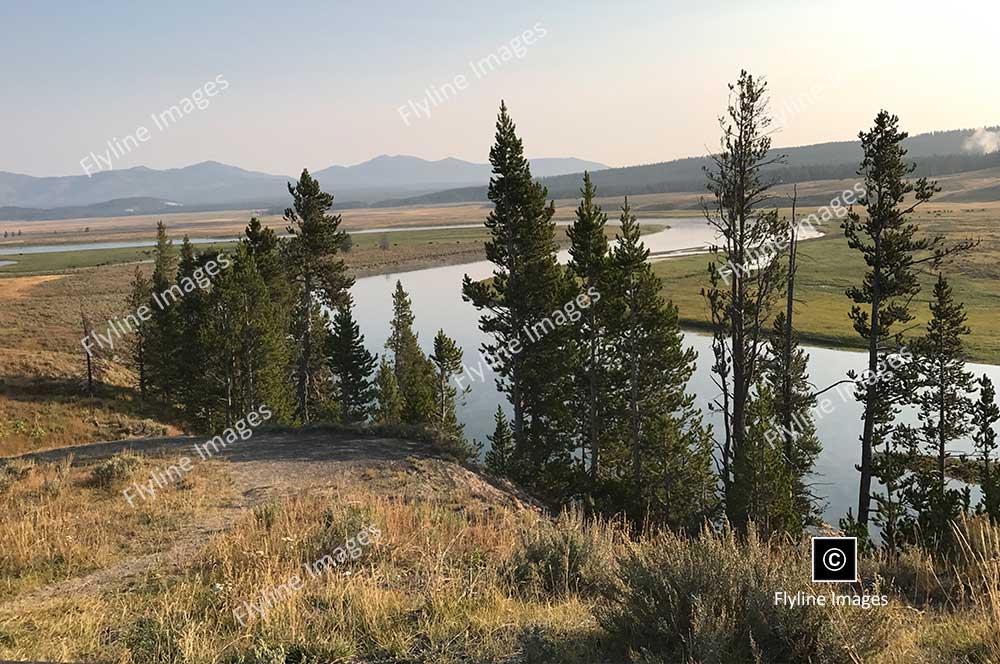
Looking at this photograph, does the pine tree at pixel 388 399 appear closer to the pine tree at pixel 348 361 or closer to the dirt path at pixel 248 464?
the pine tree at pixel 348 361

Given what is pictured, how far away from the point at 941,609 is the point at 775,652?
3939 mm

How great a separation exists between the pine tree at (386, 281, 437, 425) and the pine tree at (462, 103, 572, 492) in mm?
6878

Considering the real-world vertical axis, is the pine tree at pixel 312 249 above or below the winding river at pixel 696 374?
above

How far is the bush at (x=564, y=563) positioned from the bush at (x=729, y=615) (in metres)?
1.36

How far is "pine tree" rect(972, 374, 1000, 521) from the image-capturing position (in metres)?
19.9

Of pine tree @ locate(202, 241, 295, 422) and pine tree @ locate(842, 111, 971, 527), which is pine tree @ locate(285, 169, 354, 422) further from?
pine tree @ locate(842, 111, 971, 527)

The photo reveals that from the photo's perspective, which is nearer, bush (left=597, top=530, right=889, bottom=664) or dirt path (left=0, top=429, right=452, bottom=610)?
bush (left=597, top=530, right=889, bottom=664)

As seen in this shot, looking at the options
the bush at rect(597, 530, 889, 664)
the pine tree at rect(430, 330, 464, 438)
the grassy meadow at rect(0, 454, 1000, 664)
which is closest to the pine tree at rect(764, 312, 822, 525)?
the grassy meadow at rect(0, 454, 1000, 664)

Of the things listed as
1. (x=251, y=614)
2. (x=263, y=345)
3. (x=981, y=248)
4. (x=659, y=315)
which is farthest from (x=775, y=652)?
(x=981, y=248)

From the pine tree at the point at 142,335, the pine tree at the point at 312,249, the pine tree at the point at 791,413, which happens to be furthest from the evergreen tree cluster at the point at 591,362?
the pine tree at the point at 142,335

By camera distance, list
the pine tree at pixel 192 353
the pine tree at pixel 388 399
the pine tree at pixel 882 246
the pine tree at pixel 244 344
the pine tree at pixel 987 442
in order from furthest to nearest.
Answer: the pine tree at pixel 388 399 < the pine tree at pixel 192 353 < the pine tree at pixel 244 344 < the pine tree at pixel 882 246 < the pine tree at pixel 987 442

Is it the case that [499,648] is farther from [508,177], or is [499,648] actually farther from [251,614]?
[508,177]

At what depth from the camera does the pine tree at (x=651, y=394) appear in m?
29.6

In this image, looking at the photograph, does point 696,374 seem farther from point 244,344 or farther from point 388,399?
point 244,344
